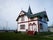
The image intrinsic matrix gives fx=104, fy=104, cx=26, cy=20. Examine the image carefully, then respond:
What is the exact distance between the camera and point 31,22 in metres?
31.4

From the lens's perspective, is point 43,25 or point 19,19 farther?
point 19,19

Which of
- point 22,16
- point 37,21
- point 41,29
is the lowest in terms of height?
point 41,29

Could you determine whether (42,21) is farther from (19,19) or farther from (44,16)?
(19,19)

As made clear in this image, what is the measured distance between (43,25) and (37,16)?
4.81m

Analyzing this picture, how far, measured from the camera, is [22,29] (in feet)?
110

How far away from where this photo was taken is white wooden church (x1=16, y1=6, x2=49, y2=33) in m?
29.9

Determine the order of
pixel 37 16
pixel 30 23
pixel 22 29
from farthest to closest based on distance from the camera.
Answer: pixel 22 29 → pixel 30 23 → pixel 37 16

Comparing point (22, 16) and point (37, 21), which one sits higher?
point (22, 16)

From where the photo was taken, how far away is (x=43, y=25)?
3269cm

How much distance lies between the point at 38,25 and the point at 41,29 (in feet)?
Result: 8.12

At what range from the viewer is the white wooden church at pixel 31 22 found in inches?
1178

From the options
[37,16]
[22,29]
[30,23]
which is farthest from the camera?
[22,29]

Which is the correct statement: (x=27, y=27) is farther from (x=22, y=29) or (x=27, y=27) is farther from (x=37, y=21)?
(x=37, y=21)

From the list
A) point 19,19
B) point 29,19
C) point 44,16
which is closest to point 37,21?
point 29,19
